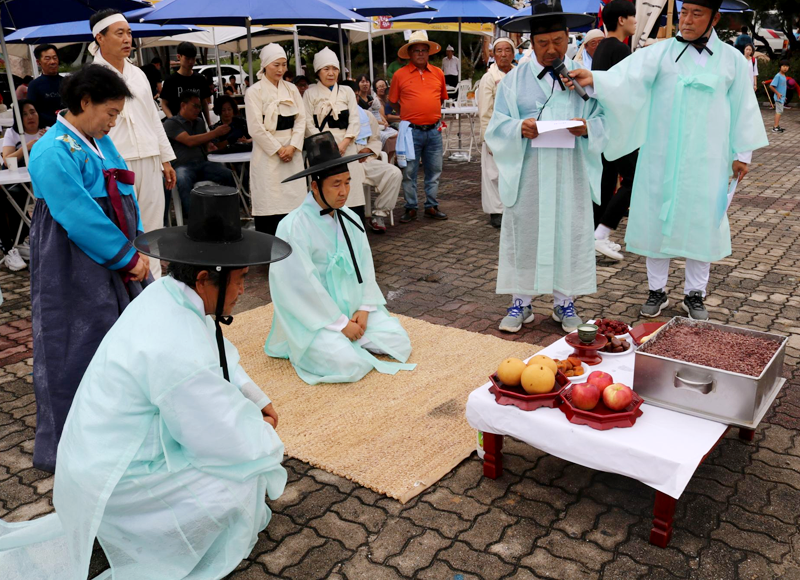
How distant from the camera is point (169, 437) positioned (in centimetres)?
237

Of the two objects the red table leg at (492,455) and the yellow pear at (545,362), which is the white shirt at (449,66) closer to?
the yellow pear at (545,362)

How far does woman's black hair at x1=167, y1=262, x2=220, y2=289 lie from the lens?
2.33 meters

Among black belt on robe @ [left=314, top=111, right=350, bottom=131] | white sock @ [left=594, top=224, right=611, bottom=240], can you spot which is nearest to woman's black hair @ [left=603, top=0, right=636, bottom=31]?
white sock @ [left=594, top=224, right=611, bottom=240]

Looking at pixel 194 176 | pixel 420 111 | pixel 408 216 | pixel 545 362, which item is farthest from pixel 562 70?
pixel 194 176

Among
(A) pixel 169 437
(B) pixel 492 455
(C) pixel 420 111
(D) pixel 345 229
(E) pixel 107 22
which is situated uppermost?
(E) pixel 107 22

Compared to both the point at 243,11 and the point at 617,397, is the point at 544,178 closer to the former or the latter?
the point at 617,397

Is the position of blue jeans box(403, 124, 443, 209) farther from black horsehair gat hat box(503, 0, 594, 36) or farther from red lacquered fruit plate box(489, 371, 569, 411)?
red lacquered fruit plate box(489, 371, 569, 411)

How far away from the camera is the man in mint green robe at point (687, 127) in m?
4.43

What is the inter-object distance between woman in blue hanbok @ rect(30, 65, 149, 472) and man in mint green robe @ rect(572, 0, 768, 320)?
2.74m

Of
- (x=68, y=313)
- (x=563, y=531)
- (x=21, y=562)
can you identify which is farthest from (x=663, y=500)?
(x=68, y=313)

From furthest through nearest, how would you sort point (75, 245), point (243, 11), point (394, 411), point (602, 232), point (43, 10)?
1. point (43, 10)
2. point (602, 232)
3. point (243, 11)
4. point (394, 411)
5. point (75, 245)

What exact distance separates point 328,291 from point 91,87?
5.97 feet

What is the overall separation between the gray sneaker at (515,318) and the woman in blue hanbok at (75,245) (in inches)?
98.8

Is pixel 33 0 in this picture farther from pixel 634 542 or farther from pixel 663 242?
pixel 634 542
